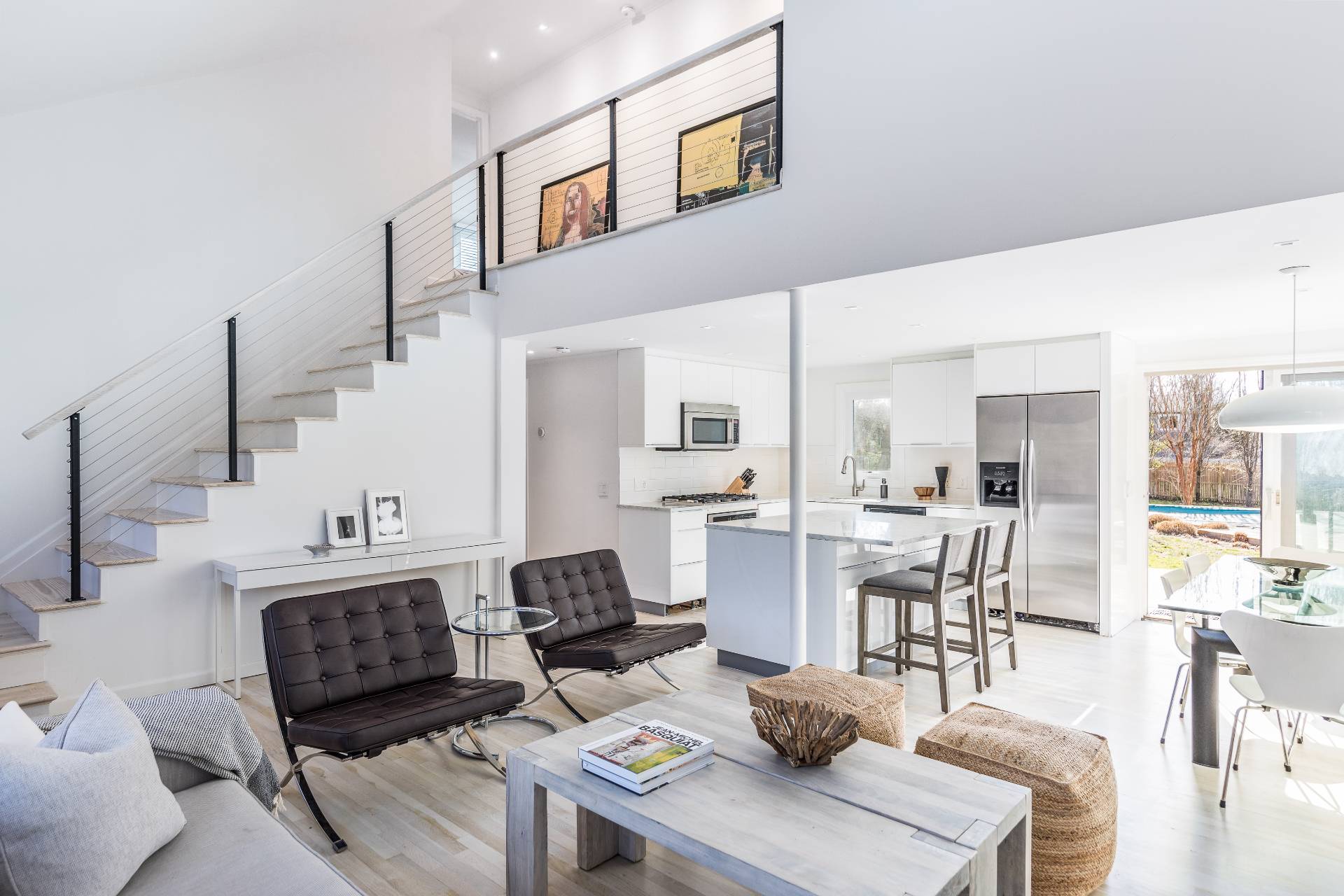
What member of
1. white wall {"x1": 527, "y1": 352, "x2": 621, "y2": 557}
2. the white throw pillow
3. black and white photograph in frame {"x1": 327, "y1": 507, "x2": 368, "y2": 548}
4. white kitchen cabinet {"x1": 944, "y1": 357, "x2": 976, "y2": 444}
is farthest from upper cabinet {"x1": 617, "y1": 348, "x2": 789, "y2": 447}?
the white throw pillow

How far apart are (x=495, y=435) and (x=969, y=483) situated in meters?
4.22

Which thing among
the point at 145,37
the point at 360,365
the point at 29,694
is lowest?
→ the point at 29,694

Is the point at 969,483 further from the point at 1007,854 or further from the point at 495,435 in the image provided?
the point at 1007,854

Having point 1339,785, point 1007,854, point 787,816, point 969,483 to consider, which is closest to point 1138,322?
point 969,483

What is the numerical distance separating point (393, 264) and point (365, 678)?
4.10 metres

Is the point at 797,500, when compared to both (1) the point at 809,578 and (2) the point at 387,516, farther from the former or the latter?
(2) the point at 387,516

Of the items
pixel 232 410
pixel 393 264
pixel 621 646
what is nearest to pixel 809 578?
pixel 621 646

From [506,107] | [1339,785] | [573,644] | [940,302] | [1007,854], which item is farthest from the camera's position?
[506,107]

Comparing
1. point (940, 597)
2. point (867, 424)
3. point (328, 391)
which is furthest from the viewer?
point (867, 424)

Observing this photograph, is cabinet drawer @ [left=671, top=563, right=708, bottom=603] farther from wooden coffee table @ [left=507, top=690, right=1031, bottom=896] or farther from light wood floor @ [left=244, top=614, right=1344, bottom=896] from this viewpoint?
wooden coffee table @ [left=507, top=690, right=1031, bottom=896]

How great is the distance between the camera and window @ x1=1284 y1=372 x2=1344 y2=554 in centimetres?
517

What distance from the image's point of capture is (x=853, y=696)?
287 cm

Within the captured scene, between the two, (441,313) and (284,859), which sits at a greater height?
(441,313)

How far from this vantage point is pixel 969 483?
6840 millimetres
